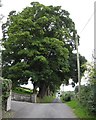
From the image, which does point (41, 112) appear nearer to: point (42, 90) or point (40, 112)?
point (40, 112)

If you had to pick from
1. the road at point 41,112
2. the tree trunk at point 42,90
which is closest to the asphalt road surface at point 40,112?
the road at point 41,112

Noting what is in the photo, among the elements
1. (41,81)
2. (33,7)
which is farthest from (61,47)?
(33,7)

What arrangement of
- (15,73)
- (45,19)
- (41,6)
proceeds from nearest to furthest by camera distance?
(15,73) → (45,19) → (41,6)

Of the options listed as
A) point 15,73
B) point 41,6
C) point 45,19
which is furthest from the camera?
point 41,6

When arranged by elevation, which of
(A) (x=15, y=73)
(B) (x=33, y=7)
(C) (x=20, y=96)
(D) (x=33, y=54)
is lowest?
(C) (x=20, y=96)

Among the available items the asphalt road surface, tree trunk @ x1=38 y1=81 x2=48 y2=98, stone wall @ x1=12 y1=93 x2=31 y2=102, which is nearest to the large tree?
tree trunk @ x1=38 y1=81 x2=48 y2=98

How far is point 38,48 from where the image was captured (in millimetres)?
43094

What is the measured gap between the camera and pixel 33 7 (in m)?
46.9

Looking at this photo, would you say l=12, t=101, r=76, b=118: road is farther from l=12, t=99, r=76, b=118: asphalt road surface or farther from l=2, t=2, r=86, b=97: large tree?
l=2, t=2, r=86, b=97: large tree

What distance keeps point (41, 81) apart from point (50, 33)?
7.20 metres

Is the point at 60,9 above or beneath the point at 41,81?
above

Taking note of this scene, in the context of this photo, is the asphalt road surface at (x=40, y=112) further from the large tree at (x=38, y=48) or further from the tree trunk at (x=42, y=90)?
the tree trunk at (x=42, y=90)

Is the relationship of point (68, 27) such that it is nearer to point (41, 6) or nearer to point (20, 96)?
point (41, 6)

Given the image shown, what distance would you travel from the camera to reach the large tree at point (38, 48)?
136 ft
